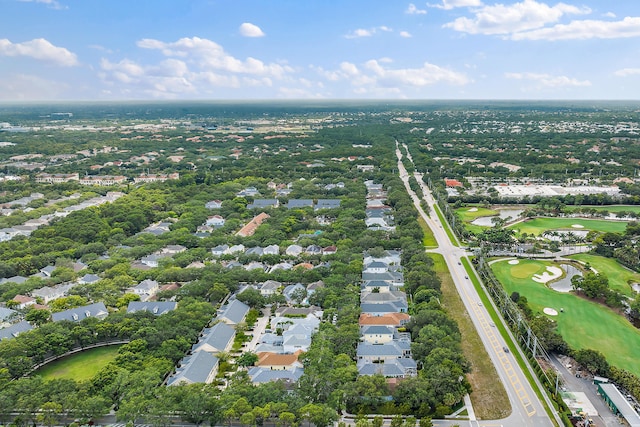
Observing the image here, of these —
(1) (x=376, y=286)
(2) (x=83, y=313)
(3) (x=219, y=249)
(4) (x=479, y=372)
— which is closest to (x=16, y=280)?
(2) (x=83, y=313)

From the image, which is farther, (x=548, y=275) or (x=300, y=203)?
(x=300, y=203)

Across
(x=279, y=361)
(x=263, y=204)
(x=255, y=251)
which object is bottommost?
(x=279, y=361)

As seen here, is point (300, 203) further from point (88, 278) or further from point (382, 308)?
point (382, 308)

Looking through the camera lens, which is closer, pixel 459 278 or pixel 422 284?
pixel 422 284

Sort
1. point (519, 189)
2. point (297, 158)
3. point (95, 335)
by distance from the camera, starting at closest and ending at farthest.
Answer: point (95, 335)
point (519, 189)
point (297, 158)

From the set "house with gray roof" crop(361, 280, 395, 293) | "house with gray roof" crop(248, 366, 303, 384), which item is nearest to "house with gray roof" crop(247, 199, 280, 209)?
"house with gray roof" crop(361, 280, 395, 293)

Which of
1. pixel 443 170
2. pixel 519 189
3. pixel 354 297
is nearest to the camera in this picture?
pixel 354 297

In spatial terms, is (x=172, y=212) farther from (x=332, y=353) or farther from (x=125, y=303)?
(x=332, y=353)

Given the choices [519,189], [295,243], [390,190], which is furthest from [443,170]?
[295,243]
